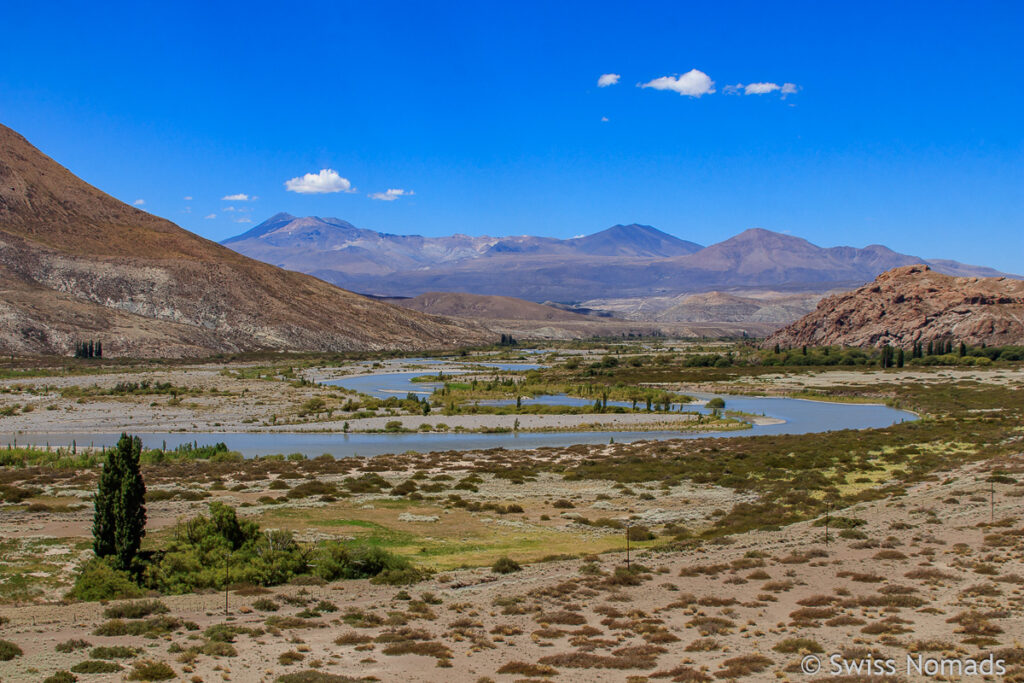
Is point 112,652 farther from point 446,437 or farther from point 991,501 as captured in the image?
point 446,437

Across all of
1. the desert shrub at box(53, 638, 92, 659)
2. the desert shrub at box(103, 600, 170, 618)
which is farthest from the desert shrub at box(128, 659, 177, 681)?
the desert shrub at box(103, 600, 170, 618)

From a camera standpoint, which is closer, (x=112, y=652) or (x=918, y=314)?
(x=112, y=652)

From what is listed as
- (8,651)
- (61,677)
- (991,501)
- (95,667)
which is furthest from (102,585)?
A: (991,501)

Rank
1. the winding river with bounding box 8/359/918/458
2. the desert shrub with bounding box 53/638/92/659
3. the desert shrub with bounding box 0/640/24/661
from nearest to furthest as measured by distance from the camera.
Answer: the desert shrub with bounding box 0/640/24/661, the desert shrub with bounding box 53/638/92/659, the winding river with bounding box 8/359/918/458

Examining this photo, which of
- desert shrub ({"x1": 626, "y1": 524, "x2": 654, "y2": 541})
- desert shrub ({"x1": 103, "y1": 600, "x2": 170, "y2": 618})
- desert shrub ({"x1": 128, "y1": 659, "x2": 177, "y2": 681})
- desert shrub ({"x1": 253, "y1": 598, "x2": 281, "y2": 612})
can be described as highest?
desert shrub ({"x1": 128, "y1": 659, "x2": 177, "y2": 681})

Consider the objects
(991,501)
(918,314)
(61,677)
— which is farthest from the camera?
(918,314)

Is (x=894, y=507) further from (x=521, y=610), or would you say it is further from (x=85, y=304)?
(x=85, y=304)

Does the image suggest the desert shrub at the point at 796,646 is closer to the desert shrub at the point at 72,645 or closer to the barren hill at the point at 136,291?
the desert shrub at the point at 72,645

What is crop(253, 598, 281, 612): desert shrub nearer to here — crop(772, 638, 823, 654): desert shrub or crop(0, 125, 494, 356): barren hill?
crop(772, 638, 823, 654): desert shrub
